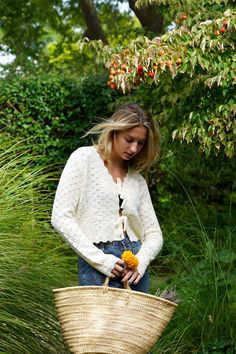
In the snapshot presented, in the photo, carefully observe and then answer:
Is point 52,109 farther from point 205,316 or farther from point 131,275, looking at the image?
point 131,275

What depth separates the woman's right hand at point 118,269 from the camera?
356 cm

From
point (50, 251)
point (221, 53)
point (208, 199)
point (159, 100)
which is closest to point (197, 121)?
point (221, 53)

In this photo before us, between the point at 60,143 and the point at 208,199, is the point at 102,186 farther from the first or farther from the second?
the point at 208,199

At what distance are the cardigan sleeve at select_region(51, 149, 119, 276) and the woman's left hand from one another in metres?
0.07

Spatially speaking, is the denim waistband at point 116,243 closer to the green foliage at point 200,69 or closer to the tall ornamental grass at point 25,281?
the tall ornamental grass at point 25,281

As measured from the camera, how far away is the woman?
359 cm

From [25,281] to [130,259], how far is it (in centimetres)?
106

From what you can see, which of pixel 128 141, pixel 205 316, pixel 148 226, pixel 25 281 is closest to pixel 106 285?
pixel 148 226

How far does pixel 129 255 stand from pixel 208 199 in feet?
22.1

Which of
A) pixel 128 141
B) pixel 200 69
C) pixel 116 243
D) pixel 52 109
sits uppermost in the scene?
pixel 200 69

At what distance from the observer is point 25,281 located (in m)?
4.43

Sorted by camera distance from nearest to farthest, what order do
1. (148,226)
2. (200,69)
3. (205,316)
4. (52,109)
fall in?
(148,226), (205,316), (200,69), (52,109)

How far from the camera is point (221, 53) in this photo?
5.70 metres

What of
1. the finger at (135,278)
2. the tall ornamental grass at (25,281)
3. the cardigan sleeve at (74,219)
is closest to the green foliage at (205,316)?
the tall ornamental grass at (25,281)
